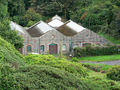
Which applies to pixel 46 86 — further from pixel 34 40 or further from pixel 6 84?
pixel 34 40

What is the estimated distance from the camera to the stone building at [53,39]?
38.4 meters

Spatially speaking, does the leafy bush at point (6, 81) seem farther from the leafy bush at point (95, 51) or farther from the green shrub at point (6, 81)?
the leafy bush at point (95, 51)

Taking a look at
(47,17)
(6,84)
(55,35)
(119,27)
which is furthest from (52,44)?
(6,84)

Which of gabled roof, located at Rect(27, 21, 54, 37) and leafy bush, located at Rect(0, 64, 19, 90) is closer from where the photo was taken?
leafy bush, located at Rect(0, 64, 19, 90)

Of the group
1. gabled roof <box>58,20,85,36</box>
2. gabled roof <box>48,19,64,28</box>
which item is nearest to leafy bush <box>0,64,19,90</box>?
gabled roof <box>58,20,85,36</box>

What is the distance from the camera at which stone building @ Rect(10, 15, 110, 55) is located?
1511 inches

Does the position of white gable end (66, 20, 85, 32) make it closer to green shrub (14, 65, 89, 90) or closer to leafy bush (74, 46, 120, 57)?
leafy bush (74, 46, 120, 57)

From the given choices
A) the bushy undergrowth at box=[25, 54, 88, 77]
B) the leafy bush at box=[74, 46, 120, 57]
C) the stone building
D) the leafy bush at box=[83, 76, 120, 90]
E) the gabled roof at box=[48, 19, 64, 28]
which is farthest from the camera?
the gabled roof at box=[48, 19, 64, 28]

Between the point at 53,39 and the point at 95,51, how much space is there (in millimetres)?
7372

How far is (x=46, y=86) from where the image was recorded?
9.53 meters

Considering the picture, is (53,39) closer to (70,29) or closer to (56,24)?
(70,29)

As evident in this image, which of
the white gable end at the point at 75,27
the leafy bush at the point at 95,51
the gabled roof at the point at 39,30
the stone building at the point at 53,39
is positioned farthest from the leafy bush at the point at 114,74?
the white gable end at the point at 75,27

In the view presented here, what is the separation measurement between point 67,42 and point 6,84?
32050 mm

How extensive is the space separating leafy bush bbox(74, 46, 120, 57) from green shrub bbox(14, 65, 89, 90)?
84.2 ft
